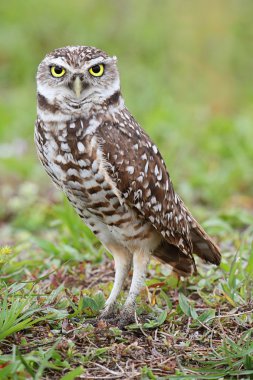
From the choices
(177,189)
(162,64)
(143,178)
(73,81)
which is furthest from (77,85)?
(162,64)

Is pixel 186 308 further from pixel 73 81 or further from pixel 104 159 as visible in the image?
pixel 73 81

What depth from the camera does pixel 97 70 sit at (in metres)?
4.39

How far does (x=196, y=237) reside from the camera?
16.2ft

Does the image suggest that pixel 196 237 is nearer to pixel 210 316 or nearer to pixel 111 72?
pixel 210 316

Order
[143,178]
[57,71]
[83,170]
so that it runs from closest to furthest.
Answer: [83,170] → [57,71] → [143,178]

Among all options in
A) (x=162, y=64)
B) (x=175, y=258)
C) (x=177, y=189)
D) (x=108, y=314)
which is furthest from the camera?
(x=162, y=64)

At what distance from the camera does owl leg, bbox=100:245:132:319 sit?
4602 millimetres

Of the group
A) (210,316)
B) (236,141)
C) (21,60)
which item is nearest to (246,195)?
(236,141)

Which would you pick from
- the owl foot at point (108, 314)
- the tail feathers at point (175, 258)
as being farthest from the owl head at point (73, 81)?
the owl foot at point (108, 314)

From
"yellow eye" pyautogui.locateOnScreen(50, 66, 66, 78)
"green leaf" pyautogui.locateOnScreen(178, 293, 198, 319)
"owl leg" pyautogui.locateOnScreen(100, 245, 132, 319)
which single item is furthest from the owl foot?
"yellow eye" pyautogui.locateOnScreen(50, 66, 66, 78)

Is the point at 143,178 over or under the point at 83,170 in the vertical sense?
under

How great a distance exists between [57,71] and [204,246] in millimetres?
1512

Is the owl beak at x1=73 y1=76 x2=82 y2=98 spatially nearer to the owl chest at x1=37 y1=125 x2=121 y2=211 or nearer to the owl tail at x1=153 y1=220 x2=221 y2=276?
the owl chest at x1=37 y1=125 x2=121 y2=211

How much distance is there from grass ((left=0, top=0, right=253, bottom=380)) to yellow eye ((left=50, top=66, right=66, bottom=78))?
1056 millimetres
